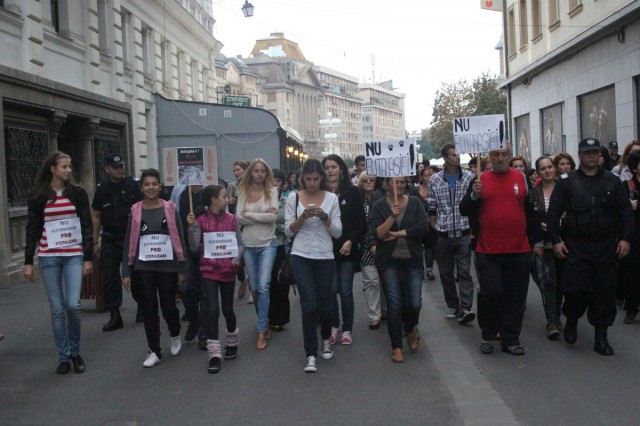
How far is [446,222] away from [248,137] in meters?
16.9

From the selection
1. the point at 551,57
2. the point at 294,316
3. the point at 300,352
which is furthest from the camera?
the point at 551,57

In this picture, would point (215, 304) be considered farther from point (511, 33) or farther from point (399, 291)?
point (511, 33)

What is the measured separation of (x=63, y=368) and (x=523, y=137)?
82.1 ft

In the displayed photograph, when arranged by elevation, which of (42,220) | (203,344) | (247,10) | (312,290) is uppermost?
(247,10)

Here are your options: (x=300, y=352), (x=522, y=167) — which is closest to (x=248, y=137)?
(x=522, y=167)

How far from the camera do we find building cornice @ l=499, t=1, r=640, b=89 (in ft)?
54.4

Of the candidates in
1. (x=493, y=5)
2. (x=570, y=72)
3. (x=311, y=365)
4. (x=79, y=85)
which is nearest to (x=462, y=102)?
(x=493, y=5)

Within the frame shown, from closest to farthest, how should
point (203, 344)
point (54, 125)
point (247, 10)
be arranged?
point (203, 344), point (54, 125), point (247, 10)

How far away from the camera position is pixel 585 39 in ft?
65.1

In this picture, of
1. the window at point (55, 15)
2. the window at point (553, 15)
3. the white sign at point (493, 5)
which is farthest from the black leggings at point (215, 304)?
the white sign at point (493, 5)

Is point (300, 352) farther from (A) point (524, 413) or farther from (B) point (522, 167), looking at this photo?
(B) point (522, 167)

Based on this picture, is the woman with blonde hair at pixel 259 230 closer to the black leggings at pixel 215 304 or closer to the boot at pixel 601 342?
the black leggings at pixel 215 304

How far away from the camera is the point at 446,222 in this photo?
9.17 metres

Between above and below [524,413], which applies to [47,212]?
above
